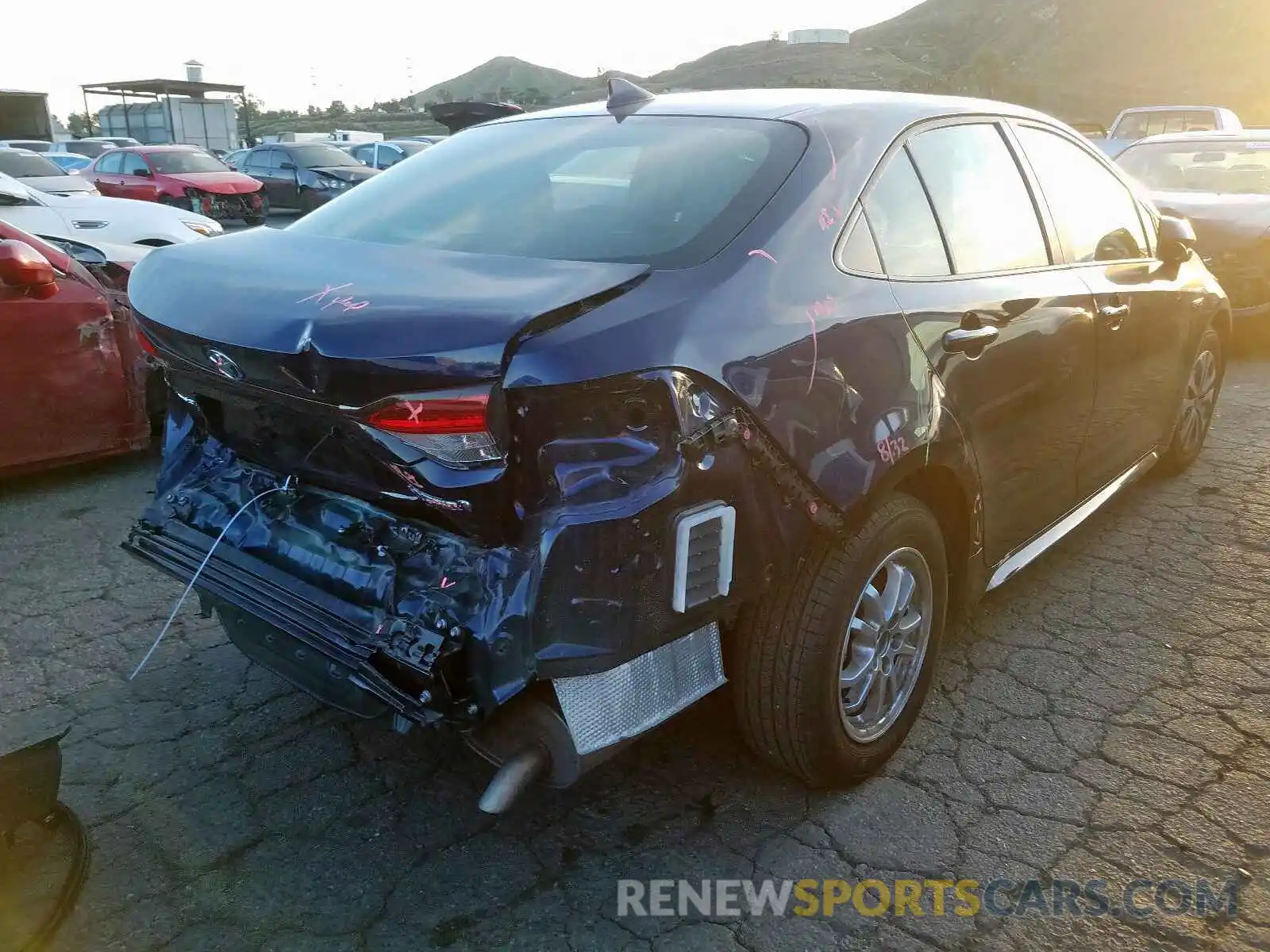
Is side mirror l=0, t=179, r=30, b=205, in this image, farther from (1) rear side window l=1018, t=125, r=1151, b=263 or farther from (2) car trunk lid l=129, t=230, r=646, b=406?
(1) rear side window l=1018, t=125, r=1151, b=263

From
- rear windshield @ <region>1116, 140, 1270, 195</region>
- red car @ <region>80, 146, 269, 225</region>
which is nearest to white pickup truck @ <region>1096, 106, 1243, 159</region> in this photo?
rear windshield @ <region>1116, 140, 1270, 195</region>

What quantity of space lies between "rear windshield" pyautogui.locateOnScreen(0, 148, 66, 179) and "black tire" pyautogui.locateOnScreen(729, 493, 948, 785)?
1284 centimetres

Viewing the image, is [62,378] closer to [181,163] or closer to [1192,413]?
[1192,413]

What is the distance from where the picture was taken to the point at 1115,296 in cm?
340

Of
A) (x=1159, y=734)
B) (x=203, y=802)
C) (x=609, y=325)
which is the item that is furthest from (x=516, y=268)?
(x=1159, y=734)

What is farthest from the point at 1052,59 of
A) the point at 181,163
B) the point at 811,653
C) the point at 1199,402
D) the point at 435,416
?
the point at 435,416

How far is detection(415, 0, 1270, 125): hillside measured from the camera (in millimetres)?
56562

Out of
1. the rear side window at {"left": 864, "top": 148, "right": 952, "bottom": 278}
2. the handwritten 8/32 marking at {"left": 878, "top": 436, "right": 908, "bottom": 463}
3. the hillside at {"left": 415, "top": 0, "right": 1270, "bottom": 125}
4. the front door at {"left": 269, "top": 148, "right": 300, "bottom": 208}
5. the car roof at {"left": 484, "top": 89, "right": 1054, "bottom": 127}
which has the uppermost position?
the hillside at {"left": 415, "top": 0, "right": 1270, "bottom": 125}

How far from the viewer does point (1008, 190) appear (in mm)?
3098

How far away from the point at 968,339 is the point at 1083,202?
126 cm

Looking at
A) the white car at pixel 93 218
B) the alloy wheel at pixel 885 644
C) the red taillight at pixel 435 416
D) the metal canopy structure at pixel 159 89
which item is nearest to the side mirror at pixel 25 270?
the white car at pixel 93 218

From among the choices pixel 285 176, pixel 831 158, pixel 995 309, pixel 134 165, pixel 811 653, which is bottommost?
pixel 285 176

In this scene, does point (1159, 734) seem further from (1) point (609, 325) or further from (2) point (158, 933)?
(2) point (158, 933)

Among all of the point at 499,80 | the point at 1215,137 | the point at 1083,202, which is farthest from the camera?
the point at 499,80
